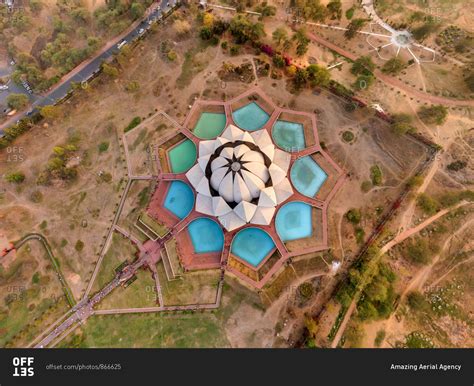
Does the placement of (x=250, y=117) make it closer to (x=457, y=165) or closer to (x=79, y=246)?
(x=457, y=165)

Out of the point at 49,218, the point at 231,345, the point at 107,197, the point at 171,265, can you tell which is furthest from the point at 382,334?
the point at 49,218

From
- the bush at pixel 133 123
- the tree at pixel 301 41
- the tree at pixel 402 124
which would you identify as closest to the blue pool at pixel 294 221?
the tree at pixel 402 124

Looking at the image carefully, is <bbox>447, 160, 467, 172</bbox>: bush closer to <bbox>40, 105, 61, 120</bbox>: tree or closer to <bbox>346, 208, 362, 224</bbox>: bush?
<bbox>346, 208, 362, 224</bbox>: bush

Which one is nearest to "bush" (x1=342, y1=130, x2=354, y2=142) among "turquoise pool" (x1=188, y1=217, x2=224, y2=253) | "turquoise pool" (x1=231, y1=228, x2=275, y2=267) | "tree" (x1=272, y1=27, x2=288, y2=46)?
"tree" (x1=272, y1=27, x2=288, y2=46)

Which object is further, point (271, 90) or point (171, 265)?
point (271, 90)

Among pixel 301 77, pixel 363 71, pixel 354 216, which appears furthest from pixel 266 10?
pixel 354 216

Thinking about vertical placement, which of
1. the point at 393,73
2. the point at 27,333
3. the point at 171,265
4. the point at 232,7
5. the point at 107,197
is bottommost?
the point at 27,333

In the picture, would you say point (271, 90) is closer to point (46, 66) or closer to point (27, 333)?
point (46, 66)
